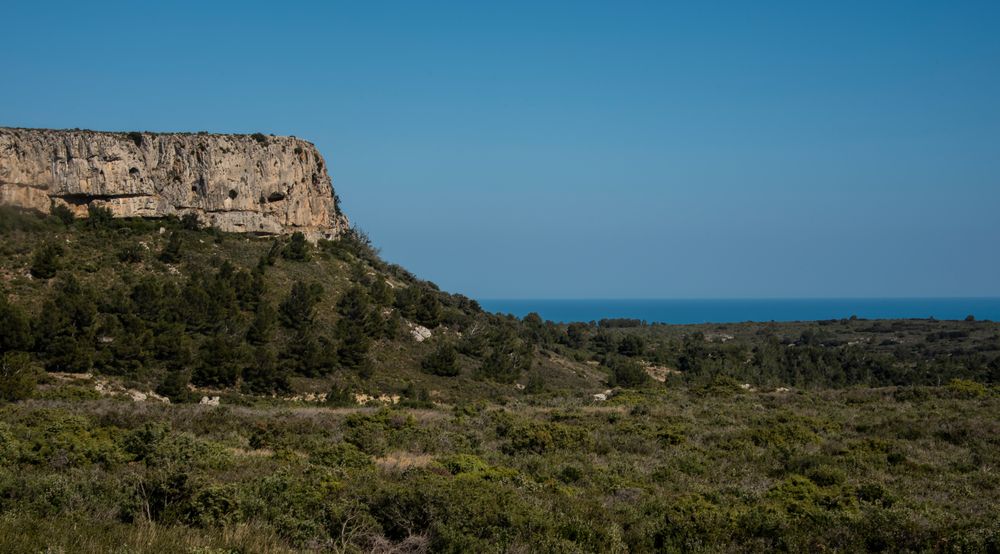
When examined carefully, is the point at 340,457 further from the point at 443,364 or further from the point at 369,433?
the point at 443,364

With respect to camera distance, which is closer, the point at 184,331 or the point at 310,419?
the point at 310,419

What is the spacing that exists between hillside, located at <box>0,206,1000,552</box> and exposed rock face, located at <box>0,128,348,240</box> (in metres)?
1.70

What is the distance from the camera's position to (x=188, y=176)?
4788 cm

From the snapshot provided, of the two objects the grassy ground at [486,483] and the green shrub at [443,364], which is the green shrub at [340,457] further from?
the green shrub at [443,364]

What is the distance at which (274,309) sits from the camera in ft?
132

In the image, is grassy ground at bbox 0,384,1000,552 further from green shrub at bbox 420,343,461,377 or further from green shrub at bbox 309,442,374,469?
green shrub at bbox 420,343,461,377

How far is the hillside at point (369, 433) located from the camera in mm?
8547

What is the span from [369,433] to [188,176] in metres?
37.8

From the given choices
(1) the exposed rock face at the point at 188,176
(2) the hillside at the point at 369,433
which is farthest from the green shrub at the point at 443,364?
(1) the exposed rock face at the point at 188,176

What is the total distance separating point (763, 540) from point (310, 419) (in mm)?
13670

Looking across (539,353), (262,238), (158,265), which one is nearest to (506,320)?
(539,353)

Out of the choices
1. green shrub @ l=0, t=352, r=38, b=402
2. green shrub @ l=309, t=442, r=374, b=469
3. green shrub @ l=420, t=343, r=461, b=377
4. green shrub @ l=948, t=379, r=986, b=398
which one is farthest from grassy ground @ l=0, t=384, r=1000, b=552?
green shrub @ l=420, t=343, r=461, b=377

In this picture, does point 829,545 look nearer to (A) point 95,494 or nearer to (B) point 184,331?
(A) point 95,494

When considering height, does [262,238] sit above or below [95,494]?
above
